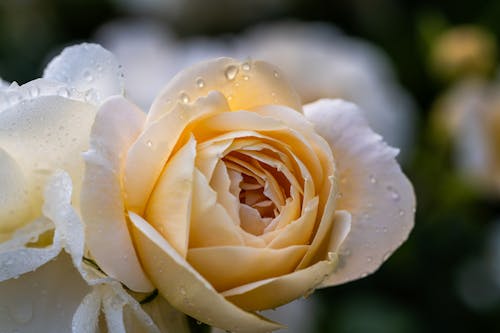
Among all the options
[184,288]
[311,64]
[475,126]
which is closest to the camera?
[184,288]

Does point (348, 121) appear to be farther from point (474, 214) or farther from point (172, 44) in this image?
point (172, 44)

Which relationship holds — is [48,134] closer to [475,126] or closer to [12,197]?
[12,197]

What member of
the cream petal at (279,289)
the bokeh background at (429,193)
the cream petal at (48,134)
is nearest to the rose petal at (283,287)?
the cream petal at (279,289)

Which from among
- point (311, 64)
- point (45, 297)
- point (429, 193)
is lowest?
point (429, 193)

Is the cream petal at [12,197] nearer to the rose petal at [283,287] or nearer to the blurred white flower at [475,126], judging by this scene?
the rose petal at [283,287]

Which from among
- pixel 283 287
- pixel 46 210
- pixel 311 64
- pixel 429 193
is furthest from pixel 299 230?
pixel 311 64

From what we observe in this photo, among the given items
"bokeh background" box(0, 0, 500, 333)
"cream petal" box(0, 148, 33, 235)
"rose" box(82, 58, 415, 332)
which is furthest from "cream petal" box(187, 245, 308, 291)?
"bokeh background" box(0, 0, 500, 333)

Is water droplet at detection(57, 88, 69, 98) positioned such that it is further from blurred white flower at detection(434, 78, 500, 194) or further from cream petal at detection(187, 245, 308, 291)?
blurred white flower at detection(434, 78, 500, 194)
